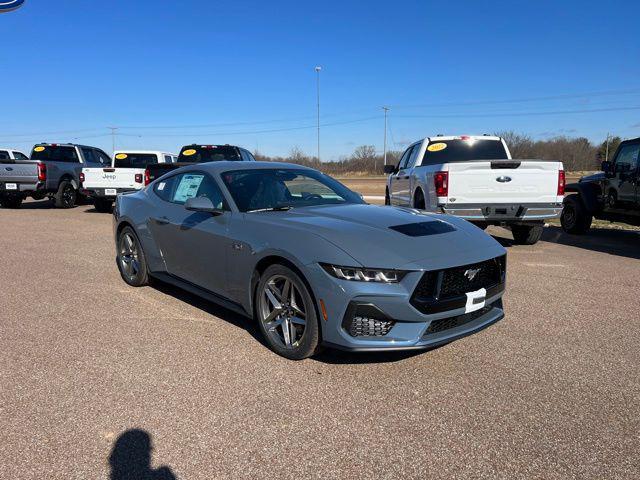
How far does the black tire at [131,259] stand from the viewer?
5.82 m

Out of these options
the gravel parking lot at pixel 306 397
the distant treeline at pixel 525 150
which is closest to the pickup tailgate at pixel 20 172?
the gravel parking lot at pixel 306 397

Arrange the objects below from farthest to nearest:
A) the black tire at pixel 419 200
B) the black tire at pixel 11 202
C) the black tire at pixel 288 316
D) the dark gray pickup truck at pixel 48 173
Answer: the black tire at pixel 11 202
the dark gray pickup truck at pixel 48 173
the black tire at pixel 419 200
the black tire at pixel 288 316

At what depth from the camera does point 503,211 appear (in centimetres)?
826

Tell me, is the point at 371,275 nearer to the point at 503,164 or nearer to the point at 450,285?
the point at 450,285

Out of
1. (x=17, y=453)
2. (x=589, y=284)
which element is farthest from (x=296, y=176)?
(x=589, y=284)

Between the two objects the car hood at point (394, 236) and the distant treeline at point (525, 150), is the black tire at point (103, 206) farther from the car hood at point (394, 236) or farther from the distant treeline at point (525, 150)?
the distant treeline at point (525, 150)

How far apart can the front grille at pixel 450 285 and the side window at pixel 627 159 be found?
7.37m

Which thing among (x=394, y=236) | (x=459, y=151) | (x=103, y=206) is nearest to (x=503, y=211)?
(x=459, y=151)

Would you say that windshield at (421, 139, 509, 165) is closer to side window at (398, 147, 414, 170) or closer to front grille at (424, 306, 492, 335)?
side window at (398, 147, 414, 170)

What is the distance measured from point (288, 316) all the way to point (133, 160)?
13582 mm

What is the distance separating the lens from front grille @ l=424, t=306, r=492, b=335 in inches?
134

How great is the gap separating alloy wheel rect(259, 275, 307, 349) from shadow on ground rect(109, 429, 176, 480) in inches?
50.2

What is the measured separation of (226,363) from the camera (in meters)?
3.81

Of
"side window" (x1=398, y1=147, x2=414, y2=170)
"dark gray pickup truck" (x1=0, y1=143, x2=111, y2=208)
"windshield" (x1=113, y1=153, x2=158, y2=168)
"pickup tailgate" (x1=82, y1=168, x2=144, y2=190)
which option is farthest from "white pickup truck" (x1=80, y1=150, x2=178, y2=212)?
"side window" (x1=398, y1=147, x2=414, y2=170)
